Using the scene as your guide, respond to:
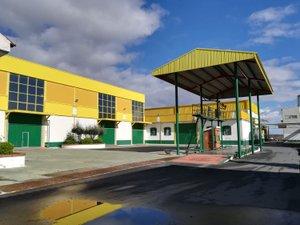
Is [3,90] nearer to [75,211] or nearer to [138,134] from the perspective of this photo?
[138,134]

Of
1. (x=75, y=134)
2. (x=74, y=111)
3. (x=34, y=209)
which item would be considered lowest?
(x=34, y=209)

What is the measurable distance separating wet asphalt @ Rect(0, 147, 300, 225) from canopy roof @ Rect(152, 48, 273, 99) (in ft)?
38.2

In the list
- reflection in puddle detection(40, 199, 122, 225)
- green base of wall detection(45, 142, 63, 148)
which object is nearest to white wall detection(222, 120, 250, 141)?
green base of wall detection(45, 142, 63, 148)

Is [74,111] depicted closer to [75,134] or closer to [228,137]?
[75,134]

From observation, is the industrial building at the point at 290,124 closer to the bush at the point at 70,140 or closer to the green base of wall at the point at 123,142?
the green base of wall at the point at 123,142

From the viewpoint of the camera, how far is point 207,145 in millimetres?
36188

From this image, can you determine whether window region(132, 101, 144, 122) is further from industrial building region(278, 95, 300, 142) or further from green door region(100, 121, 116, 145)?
industrial building region(278, 95, 300, 142)

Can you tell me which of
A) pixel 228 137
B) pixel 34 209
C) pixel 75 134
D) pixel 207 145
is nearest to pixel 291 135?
pixel 228 137

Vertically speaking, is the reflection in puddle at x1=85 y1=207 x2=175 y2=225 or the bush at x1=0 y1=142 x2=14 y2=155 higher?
the bush at x1=0 y1=142 x2=14 y2=155

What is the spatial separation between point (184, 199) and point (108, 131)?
42.5 meters

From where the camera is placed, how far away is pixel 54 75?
4038 centimetres

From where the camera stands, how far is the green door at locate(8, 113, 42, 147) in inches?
1393

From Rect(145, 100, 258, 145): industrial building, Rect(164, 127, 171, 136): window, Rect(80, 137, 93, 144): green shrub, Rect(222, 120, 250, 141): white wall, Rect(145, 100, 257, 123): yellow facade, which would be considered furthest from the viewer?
Rect(164, 127, 171, 136): window

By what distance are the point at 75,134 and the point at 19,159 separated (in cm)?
2603
